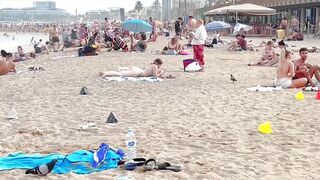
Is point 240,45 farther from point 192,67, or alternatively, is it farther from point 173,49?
point 192,67

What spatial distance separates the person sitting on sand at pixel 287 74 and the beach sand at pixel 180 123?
26 cm

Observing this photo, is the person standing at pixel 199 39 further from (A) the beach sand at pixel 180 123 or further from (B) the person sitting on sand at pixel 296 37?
(B) the person sitting on sand at pixel 296 37

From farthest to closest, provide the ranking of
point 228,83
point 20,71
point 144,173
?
point 20,71, point 228,83, point 144,173

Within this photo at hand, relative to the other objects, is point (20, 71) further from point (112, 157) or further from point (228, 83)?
point (112, 157)

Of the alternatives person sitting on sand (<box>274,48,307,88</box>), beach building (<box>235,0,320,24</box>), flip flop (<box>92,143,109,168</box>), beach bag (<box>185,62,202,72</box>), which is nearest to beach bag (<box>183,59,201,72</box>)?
beach bag (<box>185,62,202,72</box>)

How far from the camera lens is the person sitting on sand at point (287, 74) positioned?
364 inches

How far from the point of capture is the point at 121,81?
416 inches

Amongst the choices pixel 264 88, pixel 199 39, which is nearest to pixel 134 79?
pixel 199 39

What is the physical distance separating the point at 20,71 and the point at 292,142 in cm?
962

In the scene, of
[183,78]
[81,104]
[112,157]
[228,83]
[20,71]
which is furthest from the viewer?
[20,71]

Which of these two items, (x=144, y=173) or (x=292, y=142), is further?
(x=292, y=142)

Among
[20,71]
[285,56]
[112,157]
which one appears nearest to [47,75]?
[20,71]

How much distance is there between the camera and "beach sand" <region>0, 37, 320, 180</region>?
461 cm

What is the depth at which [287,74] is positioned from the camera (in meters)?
9.40
